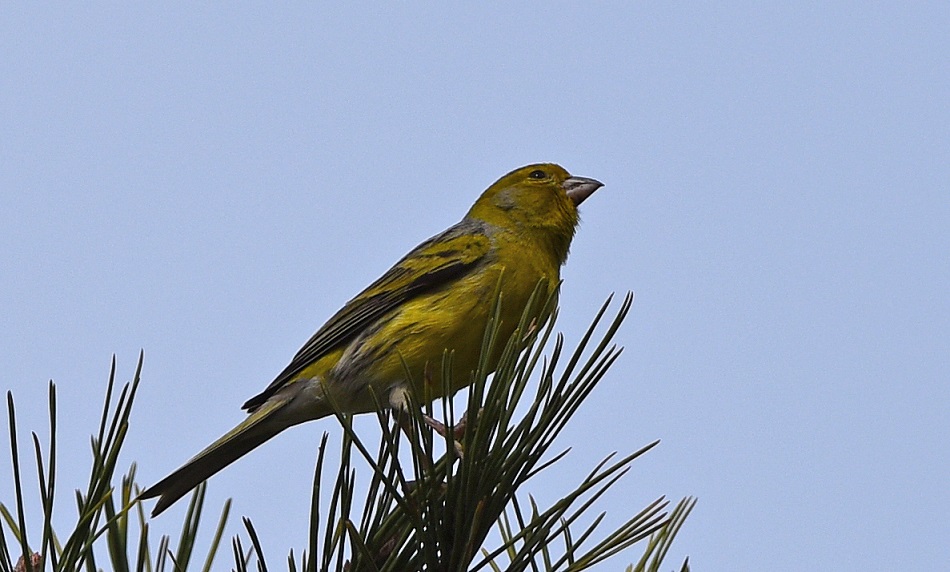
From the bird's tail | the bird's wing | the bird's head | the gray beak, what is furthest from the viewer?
the gray beak

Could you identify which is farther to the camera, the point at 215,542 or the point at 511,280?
the point at 511,280

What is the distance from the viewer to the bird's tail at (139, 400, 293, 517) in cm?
374

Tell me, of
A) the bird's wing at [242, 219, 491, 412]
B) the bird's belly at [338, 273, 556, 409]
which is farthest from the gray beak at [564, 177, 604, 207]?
the bird's belly at [338, 273, 556, 409]

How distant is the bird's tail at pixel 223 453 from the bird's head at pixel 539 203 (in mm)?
1455

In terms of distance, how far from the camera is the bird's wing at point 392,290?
4965mm

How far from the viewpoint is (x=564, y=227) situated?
5547 millimetres

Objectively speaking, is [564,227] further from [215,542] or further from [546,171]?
[215,542]

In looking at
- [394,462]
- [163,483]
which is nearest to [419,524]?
[394,462]

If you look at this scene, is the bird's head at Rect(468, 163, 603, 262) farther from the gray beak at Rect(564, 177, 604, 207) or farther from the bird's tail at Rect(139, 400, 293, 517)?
the bird's tail at Rect(139, 400, 293, 517)

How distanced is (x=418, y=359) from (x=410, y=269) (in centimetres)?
84

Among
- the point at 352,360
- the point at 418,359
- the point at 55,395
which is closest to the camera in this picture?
the point at 55,395

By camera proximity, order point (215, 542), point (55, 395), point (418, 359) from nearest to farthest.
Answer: point (55, 395), point (215, 542), point (418, 359)

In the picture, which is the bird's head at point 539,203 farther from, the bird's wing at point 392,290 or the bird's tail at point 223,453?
the bird's tail at point 223,453

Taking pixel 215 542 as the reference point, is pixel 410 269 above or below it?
above
